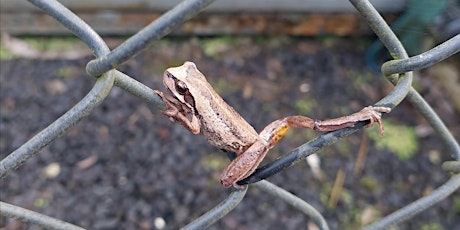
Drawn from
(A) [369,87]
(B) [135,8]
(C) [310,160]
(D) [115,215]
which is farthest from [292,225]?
(B) [135,8]

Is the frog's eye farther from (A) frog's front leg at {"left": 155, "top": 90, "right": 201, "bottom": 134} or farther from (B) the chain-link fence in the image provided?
(B) the chain-link fence

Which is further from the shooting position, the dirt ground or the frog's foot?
the dirt ground

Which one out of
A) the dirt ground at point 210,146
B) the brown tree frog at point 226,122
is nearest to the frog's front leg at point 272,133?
the brown tree frog at point 226,122

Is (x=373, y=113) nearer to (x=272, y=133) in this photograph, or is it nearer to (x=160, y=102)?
(x=272, y=133)

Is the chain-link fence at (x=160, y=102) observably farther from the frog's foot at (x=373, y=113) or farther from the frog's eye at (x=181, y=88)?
the frog's eye at (x=181, y=88)

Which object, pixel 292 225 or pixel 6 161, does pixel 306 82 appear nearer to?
pixel 292 225

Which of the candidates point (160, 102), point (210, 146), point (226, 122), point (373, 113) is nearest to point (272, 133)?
point (226, 122)

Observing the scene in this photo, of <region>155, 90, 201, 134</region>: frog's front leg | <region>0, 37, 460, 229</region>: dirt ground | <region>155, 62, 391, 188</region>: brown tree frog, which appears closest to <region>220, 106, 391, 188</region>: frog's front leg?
<region>155, 62, 391, 188</region>: brown tree frog
